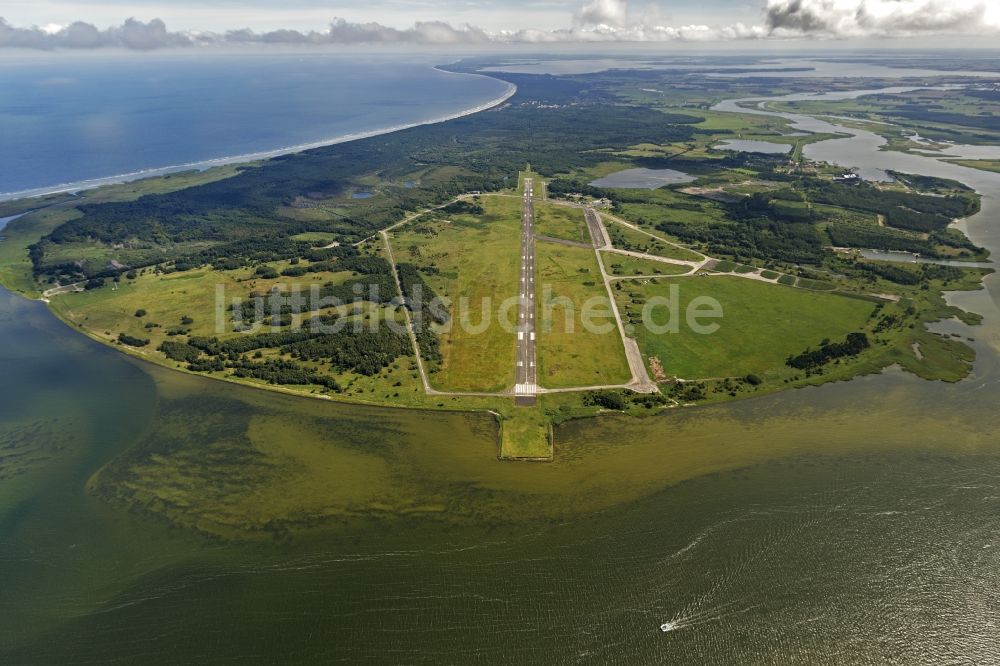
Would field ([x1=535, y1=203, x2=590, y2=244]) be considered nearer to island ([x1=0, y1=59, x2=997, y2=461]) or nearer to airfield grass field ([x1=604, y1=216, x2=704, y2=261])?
island ([x1=0, y1=59, x2=997, y2=461])

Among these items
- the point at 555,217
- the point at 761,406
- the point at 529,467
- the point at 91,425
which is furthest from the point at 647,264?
the point at 91,425

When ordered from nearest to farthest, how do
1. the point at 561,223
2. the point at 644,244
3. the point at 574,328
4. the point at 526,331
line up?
the point at 526,331, the point at 574,328, the point at 644,244, the point at 561,223

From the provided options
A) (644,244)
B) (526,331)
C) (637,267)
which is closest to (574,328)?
(526,331)

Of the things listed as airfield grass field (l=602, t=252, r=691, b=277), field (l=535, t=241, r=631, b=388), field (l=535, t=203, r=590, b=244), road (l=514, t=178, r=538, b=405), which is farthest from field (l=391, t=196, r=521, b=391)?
airfield grass field (l=602, t=252, r=691, b=277)

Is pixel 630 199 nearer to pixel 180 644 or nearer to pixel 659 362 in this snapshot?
pixel 659 362

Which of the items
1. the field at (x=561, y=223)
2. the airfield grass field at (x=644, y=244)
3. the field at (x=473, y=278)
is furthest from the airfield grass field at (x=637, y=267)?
the field at (x=473, y=278)

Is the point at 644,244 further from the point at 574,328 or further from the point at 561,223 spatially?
the point at 574,328
